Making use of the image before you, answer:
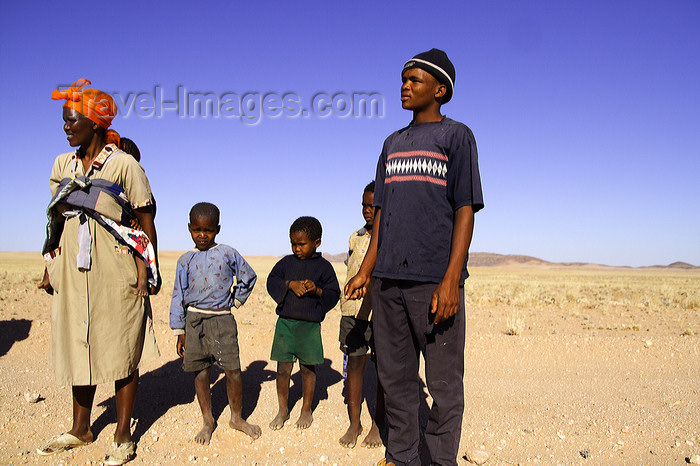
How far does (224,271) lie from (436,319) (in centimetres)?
217

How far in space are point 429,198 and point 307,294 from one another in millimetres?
1943

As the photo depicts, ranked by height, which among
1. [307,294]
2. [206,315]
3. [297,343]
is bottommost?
[297,343]

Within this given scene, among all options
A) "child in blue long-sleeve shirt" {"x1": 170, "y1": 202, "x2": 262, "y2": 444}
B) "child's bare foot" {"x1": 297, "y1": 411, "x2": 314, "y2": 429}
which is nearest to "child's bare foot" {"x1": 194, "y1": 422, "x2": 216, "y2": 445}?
"child in blue long-sleeve shirt" {"x1": 170, "y1": 202, "x2": 262, "y2": 444}

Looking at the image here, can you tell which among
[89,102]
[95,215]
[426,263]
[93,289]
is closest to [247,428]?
[93,289]

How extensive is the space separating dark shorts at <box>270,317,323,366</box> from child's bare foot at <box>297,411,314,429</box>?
0.43 metres

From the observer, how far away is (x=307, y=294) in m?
4.38

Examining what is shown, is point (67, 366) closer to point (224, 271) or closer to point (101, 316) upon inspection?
point (101, 316)

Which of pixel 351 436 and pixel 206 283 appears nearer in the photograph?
pixel 351 436

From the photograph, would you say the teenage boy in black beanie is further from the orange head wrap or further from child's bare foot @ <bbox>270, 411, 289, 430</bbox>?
the orange head wrap

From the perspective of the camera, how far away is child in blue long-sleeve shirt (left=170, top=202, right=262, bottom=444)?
13.5 feet

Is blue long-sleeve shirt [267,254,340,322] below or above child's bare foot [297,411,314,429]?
above

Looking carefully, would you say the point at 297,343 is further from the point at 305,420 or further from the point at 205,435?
the point at 205,435

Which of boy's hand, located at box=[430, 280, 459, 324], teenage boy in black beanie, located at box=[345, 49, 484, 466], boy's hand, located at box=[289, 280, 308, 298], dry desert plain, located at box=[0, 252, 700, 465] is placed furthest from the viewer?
boy's hand, located at box=[289, 280, 308, 298]

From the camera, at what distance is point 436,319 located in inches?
101
